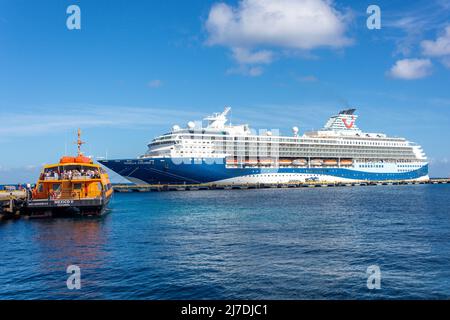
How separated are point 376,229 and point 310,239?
7360 millimetres

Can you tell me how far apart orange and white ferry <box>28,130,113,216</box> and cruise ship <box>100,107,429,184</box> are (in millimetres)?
38241

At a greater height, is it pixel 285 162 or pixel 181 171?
pixel 285 162

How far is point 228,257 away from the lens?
2177 cm

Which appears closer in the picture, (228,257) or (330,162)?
(228,257)

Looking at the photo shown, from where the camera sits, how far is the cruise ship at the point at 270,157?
8594 centimetres

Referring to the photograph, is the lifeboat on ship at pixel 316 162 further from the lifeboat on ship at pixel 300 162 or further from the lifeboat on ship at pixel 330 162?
the lifeboat on ship at pixel 300 162

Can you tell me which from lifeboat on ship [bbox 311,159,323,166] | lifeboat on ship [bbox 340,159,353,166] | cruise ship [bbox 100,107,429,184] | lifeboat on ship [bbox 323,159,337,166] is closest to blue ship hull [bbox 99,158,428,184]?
cruise ship [bbox 100,107,429,184]

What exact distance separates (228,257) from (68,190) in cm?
2674

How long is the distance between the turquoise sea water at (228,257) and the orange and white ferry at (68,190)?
2.25 metres

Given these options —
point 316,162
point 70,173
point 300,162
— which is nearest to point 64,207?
point 70,173

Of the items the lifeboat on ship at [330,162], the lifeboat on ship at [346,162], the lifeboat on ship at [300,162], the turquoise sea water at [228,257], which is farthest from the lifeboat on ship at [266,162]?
the turquoise sea water at [228,257]

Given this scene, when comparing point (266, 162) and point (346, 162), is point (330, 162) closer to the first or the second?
point (346, 162)

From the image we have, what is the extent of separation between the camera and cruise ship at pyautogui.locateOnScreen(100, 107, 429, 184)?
85.9 meters

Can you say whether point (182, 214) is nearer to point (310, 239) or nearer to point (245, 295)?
point (310, 239)
